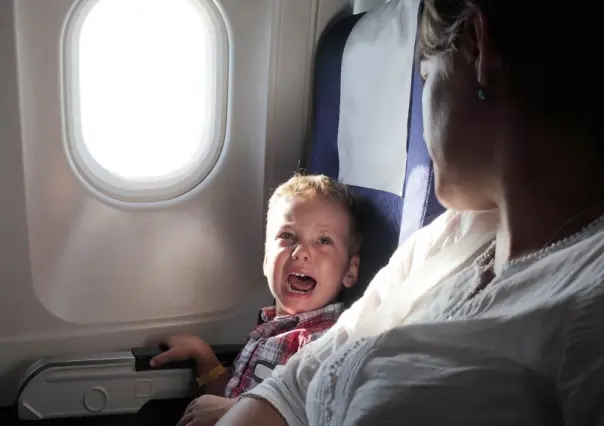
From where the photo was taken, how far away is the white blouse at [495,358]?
2.17ft

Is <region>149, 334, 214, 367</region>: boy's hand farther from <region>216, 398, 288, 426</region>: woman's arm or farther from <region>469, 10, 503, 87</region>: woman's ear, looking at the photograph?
<region>469, 10, 503, 87</region>: woman's ear

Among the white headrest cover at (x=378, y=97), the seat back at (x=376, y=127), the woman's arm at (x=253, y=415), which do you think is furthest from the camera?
the white headrest cover at (x=378, y=97)

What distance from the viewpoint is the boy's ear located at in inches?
66.9

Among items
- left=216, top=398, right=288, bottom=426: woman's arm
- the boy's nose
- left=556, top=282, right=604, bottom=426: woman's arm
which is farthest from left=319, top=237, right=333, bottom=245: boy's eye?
left=556, top=282, right=604, bottom=426: woman's arm

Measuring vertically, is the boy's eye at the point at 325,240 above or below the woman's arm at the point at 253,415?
above

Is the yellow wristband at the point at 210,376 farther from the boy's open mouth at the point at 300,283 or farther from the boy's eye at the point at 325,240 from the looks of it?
the boy's eye at the point at 325,240

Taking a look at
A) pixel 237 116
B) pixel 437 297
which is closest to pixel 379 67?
pixel 237 116

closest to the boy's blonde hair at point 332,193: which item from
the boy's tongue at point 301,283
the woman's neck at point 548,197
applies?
the boy's tongue at point 301,283

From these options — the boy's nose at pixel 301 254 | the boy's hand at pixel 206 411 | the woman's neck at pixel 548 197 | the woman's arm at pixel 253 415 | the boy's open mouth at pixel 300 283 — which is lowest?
the boy's hand at pixel 206 411

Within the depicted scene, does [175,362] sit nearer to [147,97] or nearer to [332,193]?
[332,193]

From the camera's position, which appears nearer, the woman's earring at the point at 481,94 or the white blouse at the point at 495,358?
the white blouse at the point at 495,358

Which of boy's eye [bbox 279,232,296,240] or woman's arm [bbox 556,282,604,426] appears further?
boy's eye [bbox 279,232,296,240]

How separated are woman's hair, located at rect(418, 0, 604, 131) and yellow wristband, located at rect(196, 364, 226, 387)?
4.00ft

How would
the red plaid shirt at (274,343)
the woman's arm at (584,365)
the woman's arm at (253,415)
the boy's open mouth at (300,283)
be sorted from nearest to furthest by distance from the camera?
the woman's arm at (584,365)
the woman's arm at (253,415)
the red plaid shirt at (274,343)
the boy's open mouth at (300,283)
